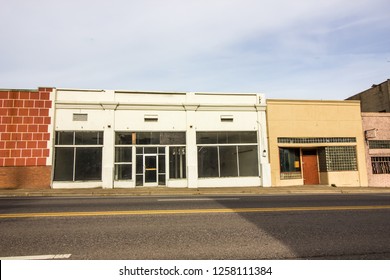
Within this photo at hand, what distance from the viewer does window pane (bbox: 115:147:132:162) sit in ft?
60.5

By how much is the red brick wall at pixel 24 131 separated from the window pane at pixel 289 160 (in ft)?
53.8

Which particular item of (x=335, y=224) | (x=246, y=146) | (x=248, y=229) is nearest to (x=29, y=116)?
(x=246, y=146)

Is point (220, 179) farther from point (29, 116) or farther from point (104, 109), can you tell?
point (29, 116)

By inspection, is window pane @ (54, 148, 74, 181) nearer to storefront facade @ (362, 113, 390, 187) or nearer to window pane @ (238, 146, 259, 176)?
window pane @ (238, 146, 259, 176)

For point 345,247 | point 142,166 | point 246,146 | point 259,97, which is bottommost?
point 345,247

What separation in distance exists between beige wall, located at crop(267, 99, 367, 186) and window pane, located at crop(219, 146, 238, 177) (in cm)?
275

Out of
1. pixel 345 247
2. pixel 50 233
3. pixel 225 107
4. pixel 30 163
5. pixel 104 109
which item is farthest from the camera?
pixel 225 107

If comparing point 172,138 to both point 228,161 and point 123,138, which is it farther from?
point 228,161

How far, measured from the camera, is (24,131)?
17797 mm

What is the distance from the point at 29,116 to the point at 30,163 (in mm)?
3181

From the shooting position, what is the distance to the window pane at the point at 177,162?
1881cm

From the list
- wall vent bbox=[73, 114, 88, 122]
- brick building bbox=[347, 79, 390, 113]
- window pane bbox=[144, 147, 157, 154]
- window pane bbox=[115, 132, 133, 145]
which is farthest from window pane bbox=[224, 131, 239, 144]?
brick building bbox=[347, 79, 390, 113]

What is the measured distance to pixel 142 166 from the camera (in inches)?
732
